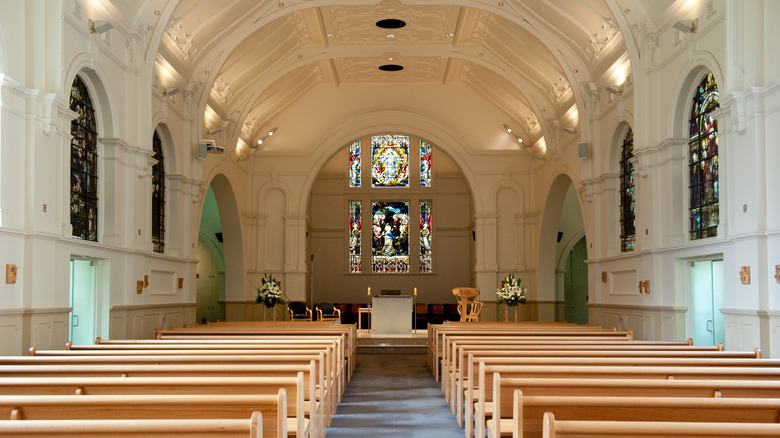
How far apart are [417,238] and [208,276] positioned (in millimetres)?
7276

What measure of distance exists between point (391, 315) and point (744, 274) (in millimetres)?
10050

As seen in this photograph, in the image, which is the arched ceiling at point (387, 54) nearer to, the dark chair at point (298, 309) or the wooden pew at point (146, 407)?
the dark chair at point (298, 309)

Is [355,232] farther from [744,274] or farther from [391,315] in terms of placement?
[744,274]

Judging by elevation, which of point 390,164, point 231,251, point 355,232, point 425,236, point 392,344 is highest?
point 390,164

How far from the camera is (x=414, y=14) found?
53.7 ft

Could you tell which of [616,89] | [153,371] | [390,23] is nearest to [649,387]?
[153,371]

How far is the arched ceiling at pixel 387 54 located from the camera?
1341 cm

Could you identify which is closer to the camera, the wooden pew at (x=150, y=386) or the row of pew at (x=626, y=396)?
the row of pew at (x=626, y=396)

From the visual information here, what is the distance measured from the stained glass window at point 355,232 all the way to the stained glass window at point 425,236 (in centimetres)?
215

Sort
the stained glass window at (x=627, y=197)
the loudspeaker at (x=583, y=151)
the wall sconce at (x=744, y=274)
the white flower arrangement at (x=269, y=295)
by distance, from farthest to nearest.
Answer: the white flower arrangement at (x=269, y=295) < the loudspeaker at (x=583, y=151) < the stained glass window at (x=627, y=197) < the wall sconce at (x=744, y=274)

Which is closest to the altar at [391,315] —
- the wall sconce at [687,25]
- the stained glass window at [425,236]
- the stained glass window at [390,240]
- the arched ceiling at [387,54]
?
the arched ceiling at [387,54]

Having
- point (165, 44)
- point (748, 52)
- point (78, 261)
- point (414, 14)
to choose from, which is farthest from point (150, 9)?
point (748, 52)

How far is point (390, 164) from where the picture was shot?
26703 millimetres

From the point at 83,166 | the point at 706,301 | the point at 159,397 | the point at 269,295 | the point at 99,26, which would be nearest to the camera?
the point at 159,397
